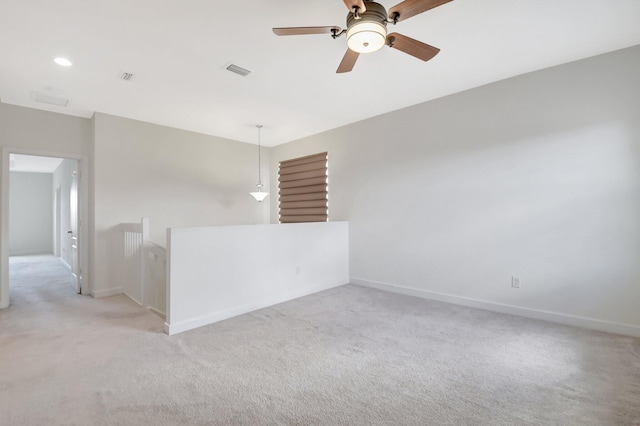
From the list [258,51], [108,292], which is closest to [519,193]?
[258,51]

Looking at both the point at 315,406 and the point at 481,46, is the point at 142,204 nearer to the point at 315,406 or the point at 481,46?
the point at 315,406

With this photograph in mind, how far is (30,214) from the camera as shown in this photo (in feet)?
29.9

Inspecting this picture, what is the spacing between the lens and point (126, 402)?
5.95ft

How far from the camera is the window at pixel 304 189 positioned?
5.39 metres

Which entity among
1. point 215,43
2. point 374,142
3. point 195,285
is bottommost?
point 195,285

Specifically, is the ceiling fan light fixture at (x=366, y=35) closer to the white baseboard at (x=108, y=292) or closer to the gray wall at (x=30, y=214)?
the white baseboard at (x=108, y=292)

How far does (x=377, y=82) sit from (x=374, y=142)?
50.9 inches

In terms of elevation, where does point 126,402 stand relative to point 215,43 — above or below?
below

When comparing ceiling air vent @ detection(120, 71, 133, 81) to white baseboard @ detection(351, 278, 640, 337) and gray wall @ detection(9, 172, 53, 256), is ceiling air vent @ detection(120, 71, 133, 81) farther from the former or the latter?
gray wall @ detection(9, 172, 53, 256)

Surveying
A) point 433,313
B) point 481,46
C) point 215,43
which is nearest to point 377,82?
point 481,46

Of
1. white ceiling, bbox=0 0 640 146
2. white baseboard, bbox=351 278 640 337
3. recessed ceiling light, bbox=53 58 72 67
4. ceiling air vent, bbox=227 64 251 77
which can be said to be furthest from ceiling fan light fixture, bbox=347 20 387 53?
white baseboard, bbox=351 278 640 337

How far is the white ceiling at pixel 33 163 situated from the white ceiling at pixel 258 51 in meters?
4.31

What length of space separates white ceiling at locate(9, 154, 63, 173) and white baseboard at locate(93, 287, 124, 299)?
13.4ft

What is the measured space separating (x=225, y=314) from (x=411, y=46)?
3.07 m
